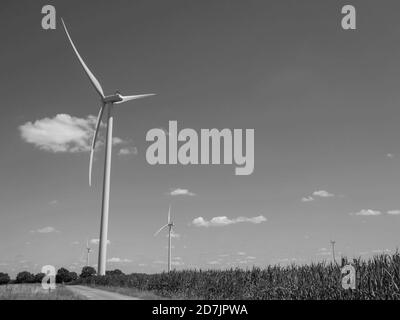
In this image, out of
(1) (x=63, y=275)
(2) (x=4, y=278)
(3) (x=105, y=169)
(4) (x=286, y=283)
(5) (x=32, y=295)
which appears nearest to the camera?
(5) (x=32, y=295)

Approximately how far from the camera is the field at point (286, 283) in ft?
86.5

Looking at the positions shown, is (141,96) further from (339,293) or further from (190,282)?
(339,293)

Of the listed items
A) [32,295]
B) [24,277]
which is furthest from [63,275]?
[32,295]

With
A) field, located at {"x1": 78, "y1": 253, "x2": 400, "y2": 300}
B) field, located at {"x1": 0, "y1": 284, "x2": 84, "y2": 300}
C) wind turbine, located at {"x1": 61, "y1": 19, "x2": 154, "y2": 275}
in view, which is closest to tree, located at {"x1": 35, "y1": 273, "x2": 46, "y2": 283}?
wind turbine, located at {"x1": 61, "y1": 19, "x2": 154, "y2": 275}

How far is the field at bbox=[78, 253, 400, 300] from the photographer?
2638 cm

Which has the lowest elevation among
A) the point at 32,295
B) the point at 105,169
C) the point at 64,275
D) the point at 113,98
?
the point at 64,275

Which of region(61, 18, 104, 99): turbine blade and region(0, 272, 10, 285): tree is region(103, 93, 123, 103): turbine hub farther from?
region(0, 272, 10, 285): tree

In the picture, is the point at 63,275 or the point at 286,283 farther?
the point at 63,275

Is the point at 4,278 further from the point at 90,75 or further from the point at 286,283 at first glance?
the point at 286,283

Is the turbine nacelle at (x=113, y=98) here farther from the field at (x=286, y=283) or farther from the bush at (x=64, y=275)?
the bush at (x=64, y=275)

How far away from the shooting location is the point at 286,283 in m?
32.9

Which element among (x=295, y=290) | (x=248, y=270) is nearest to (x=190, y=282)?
(x=248, y=270)
